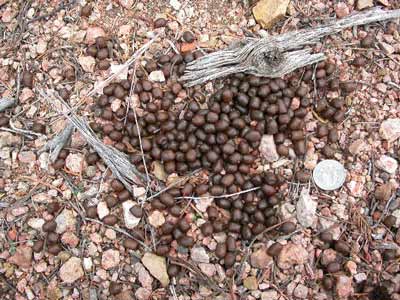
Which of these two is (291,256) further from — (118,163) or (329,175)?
(118,163)

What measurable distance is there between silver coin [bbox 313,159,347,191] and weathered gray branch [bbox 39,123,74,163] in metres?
1.76

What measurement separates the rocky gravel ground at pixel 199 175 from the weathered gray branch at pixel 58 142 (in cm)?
4

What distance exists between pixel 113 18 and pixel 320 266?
2.34m

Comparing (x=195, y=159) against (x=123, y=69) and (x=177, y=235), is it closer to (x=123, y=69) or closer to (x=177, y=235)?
(x=177, y=235)

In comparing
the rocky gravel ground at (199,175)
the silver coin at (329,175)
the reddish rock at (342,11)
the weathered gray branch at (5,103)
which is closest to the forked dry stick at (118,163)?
the rocky gravel ground at (199,175)

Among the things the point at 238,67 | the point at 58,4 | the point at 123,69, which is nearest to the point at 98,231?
the point at 123,69

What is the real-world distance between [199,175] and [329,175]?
89 cm

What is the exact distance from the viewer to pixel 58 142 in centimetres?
411

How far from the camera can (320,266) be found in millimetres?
3863

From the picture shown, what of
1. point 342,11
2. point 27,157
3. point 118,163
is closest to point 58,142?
point 27,157

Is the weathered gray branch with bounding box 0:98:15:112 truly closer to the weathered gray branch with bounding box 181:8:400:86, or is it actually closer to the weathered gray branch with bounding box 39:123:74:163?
the weathered gray branch with bounding box 39:123:74:163

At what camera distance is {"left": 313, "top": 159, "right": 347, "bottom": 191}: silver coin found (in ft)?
12.8

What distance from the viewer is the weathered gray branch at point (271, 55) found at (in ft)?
13.2

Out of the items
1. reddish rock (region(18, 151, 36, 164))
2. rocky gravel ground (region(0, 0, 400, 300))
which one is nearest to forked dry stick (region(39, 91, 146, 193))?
rocky gravel ground (region(0, 0, 400, 300))
